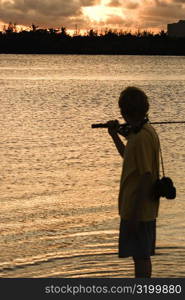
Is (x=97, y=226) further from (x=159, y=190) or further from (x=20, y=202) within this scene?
(x=159, y=190)

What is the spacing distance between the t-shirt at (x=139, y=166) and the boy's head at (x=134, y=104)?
10 cm

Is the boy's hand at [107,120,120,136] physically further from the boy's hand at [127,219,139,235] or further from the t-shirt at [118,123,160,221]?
the boy's hand at [127,219,139,235]

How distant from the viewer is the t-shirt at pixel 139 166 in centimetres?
622

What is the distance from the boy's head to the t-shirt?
0.32 feet

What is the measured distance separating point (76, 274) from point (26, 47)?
193 m

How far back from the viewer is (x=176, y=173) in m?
16.8

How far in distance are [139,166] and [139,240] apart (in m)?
0.57

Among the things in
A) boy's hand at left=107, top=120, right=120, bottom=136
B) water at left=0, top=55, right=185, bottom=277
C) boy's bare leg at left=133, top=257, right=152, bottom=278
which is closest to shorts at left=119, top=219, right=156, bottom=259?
boy's bare leg at left=133, top=257, right=152, bottom=278

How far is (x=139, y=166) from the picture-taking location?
6.22 m

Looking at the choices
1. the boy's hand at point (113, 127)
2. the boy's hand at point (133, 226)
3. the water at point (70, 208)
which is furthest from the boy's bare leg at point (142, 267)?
the water at point (70, 208)

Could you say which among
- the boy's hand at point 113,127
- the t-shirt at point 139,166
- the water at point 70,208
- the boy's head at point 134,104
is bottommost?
the water at point 70,208

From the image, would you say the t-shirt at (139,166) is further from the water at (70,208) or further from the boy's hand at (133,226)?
the water at (70,208)

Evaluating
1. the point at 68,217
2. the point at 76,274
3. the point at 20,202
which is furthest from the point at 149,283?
the point at 20,202

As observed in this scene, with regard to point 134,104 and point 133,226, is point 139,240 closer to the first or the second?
point 133,226
